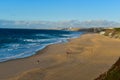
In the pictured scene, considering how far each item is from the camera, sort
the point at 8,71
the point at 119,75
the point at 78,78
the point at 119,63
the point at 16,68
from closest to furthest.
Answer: the point at 119,75 → the point at 119,63 → the point at 78,78 → the point at 8,71 → the point at 16,68

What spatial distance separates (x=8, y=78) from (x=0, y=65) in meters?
5.80

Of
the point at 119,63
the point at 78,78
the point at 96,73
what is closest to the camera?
the point at 119,63

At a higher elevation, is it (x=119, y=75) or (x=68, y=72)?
(x=119, y=75)

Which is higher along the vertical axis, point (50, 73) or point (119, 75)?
point (119, 75)

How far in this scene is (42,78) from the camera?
58.7 ft

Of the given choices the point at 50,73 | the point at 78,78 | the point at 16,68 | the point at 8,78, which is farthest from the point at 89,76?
the point at 16,68

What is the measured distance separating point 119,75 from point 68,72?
10327 mm

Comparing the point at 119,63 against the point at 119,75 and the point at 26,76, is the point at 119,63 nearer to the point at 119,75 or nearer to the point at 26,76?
the point at 119,75

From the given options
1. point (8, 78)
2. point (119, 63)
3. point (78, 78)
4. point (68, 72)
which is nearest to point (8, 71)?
point (8, 78)

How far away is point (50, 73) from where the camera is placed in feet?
64.2

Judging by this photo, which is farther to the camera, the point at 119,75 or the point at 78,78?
the point at 78,78

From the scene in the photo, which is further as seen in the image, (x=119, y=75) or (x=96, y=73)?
(x=96, y=73)

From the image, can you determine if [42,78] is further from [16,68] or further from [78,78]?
[16,68]

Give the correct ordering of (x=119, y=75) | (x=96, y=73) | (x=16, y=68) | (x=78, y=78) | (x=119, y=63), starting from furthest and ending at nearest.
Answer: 1. (x=16, y=68)
2. (x=96, y=73)
3. (x=78, y=78)
4. (x=119, y=63)
5. (x=119, y=75)
